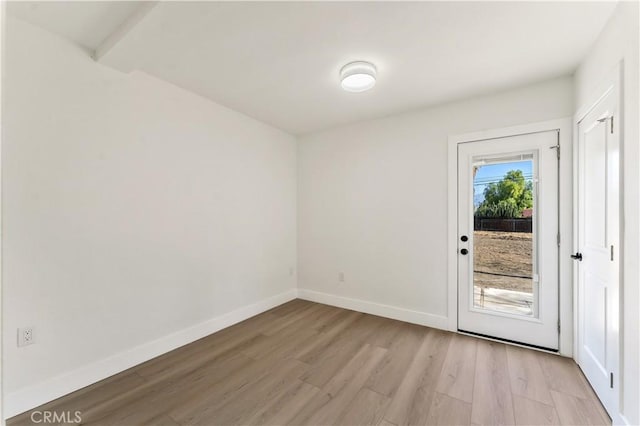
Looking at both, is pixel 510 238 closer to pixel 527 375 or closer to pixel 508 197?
pixel 508 197

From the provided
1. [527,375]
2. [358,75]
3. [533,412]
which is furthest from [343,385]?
[358,75]

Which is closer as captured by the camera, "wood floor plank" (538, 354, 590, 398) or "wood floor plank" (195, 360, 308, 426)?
"wood floor plank" (195, 360, 308, 426)

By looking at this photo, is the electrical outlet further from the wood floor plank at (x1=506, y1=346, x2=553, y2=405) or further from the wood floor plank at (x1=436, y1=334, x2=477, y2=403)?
the wood floor plank at (x1=506, y1=346, x2=553, y2=405)

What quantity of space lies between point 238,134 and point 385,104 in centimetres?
177

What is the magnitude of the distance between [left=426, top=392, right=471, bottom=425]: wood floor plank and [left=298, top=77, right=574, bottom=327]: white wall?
1228mm

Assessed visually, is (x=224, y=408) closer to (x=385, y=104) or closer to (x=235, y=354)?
(x=235, y=354)

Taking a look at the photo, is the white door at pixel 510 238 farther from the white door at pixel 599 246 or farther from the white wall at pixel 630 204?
the white wall at pixel 630 204

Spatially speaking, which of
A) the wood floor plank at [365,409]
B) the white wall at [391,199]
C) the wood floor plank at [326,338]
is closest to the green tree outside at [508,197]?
the white wall at [391,199]

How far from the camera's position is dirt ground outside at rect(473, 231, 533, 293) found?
9.63ft

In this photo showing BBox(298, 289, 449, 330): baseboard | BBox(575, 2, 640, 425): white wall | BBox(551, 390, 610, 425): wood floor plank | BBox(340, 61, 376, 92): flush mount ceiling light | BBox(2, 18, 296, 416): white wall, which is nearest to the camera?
BBox(575, 2, 640, 425): white wall

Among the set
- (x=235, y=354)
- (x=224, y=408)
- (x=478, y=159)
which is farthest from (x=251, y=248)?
(x=478, y=159)

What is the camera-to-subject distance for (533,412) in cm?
204

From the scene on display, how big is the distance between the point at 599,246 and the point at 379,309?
2.25 metres

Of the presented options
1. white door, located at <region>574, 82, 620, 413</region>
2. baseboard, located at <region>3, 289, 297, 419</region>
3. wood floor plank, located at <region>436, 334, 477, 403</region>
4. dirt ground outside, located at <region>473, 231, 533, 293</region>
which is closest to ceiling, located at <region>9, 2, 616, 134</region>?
white door, located at <region>574, 82, 620, 413</region>
